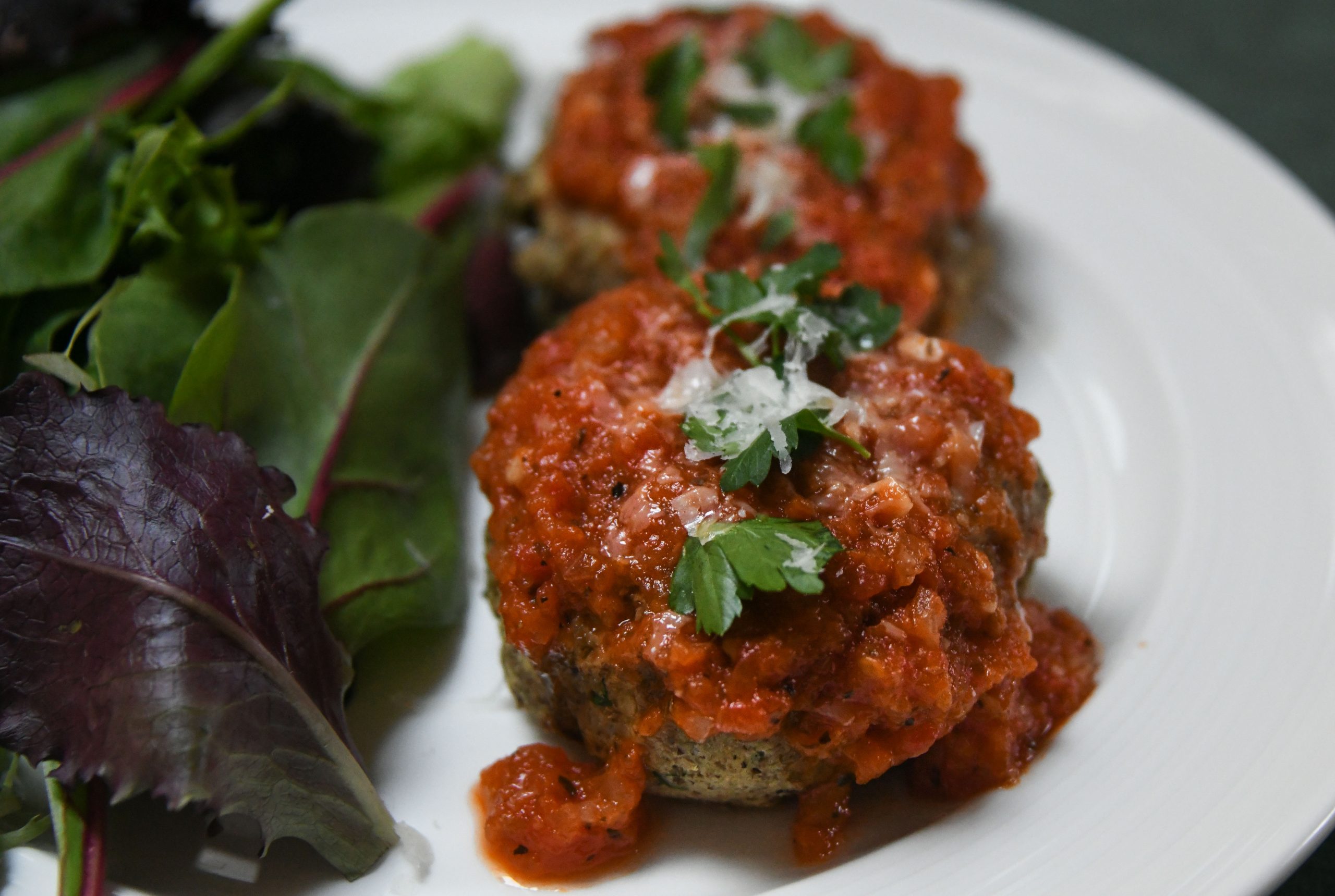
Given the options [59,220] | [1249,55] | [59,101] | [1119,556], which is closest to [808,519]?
[1119,556]

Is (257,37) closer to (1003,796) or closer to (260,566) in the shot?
(260,566)

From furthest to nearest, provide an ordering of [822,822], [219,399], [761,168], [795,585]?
1. [761,168]
2. [219,399]
3. [822,822]
4. [795,585]

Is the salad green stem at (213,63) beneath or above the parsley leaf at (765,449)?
→ beneath

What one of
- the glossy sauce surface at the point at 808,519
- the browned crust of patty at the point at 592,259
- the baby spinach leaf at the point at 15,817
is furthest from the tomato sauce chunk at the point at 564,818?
the browned crust of patty at the point at 592,259

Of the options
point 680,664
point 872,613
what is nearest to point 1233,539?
point 872,613

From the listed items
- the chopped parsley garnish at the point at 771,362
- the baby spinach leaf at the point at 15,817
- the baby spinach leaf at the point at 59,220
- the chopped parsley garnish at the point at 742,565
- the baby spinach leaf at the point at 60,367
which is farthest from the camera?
the baby spinach leaf at the point at 59,220

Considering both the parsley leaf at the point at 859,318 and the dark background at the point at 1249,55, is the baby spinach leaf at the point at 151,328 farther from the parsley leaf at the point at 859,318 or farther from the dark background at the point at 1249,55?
the dark background at the point at 1249,55

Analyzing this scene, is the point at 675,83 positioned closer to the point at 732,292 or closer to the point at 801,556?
the point at 732,292

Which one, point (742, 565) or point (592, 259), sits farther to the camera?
point (592, 259)
